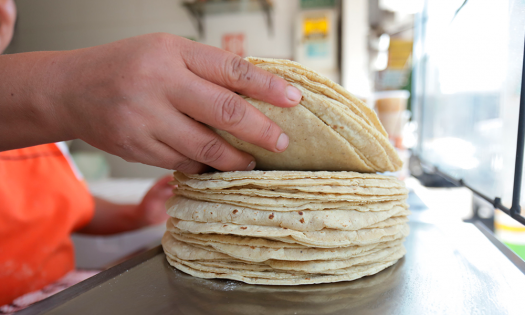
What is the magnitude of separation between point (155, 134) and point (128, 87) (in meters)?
0.09

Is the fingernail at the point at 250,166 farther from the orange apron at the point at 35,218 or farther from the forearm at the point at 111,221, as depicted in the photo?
the forearm at the point at 111,221

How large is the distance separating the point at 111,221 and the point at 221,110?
4.32 feet

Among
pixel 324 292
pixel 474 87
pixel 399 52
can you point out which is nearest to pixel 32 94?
pixel 324 292

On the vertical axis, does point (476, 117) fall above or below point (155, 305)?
above

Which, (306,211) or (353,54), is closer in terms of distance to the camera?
(306,211)

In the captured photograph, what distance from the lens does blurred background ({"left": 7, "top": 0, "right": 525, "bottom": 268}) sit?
2.73 ft

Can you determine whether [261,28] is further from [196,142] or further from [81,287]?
[81,287]

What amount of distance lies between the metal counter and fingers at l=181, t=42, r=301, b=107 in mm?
362

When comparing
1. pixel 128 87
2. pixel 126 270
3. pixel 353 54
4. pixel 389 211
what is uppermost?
pixel 353 54

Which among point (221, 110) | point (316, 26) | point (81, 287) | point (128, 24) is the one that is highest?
point (128, 24)

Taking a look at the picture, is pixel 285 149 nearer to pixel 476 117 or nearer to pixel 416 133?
pixel 476 117

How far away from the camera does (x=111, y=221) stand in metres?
1.58

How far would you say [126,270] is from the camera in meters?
0.67

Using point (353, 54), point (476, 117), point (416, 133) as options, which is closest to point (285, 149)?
point (476, 117)
